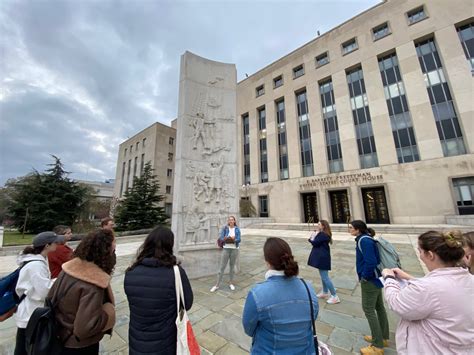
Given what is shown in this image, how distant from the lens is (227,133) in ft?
24.1

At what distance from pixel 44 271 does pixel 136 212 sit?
17.3 metres

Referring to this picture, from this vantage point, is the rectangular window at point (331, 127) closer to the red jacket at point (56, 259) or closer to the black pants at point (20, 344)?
the red jacket at point (56, 259)

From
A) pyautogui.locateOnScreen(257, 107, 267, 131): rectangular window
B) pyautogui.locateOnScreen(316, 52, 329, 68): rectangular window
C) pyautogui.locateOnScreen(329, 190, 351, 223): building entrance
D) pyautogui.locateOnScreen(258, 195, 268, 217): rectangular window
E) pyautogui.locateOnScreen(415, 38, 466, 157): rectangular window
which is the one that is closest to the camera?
pyautogui.locateOnScreen(415, 38, 466, 157): rectangular window

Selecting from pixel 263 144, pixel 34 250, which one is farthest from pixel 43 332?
pixel 263 144

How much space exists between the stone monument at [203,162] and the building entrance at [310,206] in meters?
18.2

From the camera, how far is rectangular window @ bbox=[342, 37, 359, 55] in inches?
861

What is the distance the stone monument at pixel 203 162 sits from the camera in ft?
19.8

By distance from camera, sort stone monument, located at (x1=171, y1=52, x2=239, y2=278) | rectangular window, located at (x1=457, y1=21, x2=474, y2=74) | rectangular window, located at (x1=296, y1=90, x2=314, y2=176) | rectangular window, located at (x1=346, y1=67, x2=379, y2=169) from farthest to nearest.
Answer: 1. rectangular window, located at (x1=296, y1=90, x2=314, y2=176)
2. rectangular window, located at (x1=346, y1=67, x2=379, y2=169)
3. rectangular window, located at (x1=457, y1=21, x2=474, y2=74)
4. stone monument, located at (x1=171, y1=52, x2=239, y2=278)

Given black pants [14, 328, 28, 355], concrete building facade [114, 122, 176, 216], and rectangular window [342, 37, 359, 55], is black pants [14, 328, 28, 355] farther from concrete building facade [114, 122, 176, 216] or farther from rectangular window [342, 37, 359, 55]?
concrete building facade [114, 122, 176, 216]

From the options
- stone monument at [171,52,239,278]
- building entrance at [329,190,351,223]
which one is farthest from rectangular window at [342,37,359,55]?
stone monument at [171,52,239,278]

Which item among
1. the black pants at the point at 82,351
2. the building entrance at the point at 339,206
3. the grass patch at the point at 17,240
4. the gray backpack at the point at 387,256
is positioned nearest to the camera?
the black pants at the point at 82,351

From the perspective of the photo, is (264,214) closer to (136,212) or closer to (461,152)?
(136,212)

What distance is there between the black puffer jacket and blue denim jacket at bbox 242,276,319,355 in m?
0.75

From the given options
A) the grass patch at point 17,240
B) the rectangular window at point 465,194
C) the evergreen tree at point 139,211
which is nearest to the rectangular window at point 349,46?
the rectangular window at point 465,194
